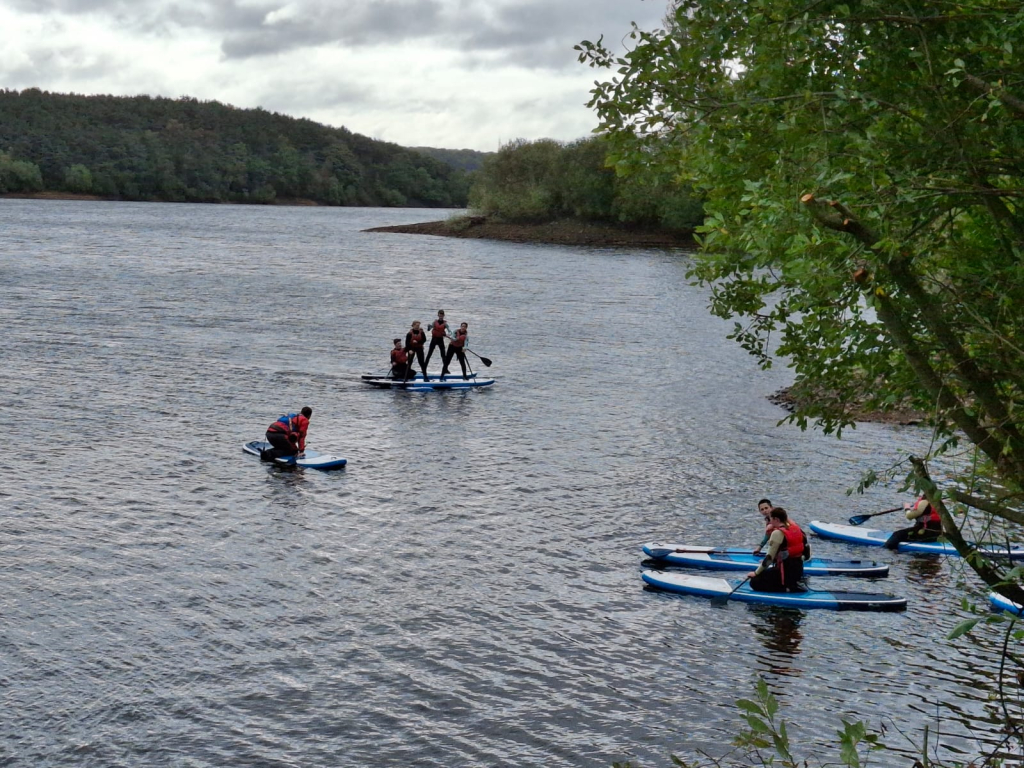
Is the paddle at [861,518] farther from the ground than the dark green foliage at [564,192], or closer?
closer

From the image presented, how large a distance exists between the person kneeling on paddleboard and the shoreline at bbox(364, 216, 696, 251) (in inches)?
3533

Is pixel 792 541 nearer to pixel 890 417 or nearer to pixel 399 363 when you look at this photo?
pixel 890 417

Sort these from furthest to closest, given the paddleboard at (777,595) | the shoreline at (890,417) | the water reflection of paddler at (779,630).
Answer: the shoreline at (890,417)
the paddleboard at (777,595)
the water reflection of paddler at (779,630)

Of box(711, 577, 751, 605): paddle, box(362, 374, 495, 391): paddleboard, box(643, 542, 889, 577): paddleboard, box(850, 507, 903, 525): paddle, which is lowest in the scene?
box(711, 577, 751, 605): paddle

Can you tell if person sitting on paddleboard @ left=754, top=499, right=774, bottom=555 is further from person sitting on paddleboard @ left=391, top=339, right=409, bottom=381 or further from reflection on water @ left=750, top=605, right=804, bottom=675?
person sitting on paddleboard @ left=391, top=339, right=409, bottom=381

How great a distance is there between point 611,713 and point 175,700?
216 inches

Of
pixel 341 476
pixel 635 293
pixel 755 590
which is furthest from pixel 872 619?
pixel 635 293

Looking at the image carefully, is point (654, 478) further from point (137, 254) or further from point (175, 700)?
point (137, 254)

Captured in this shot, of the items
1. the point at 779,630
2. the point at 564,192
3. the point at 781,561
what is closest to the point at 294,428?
the point at 781,561

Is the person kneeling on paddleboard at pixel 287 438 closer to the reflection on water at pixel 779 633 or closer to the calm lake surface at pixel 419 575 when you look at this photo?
the calm lake surface at pixel 419 575

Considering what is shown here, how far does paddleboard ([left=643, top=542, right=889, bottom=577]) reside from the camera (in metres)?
19.3

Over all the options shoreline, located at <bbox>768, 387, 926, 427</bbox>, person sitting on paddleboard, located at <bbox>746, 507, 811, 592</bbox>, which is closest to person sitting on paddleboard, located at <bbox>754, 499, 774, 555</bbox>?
person sitting on paddleboard, located at <bbox>746, 507, 811, 592</bbox>

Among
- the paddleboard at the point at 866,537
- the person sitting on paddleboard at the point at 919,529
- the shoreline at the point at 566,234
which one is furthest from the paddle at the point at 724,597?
the shoreline at the point at 566,234

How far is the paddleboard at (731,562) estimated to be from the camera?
19266 mm
